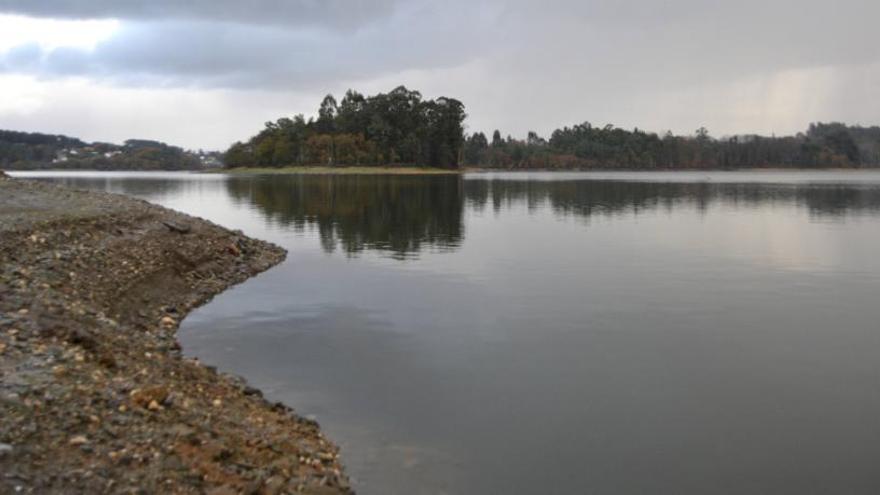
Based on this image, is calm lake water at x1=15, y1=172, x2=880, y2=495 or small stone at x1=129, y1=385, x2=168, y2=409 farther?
calm lake water at x1=15, y1=172, x2=880, y2=495

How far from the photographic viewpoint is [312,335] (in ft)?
58.7

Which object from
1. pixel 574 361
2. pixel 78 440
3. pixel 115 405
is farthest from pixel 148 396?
pixel 574 361

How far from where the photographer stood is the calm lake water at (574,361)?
10539 millimetres

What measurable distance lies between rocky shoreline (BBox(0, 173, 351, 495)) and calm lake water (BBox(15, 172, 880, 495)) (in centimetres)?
102

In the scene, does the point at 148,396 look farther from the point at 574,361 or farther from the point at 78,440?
the point at 574,361

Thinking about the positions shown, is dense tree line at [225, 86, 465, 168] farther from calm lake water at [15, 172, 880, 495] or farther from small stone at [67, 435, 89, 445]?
small stone at [67, 435, 89, 445]

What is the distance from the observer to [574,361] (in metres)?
15.6

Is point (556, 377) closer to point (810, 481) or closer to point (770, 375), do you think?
point (770, 375)

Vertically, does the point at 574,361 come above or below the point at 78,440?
below

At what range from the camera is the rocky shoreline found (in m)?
8.03

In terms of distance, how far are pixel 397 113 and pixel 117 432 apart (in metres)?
188

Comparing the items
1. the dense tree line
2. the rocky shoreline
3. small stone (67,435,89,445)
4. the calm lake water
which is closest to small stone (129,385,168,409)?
the rocky shoreline

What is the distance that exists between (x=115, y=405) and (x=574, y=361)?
373 inches

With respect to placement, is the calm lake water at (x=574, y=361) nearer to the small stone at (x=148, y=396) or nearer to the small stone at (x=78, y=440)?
the small stone at (x=148, y=396)
